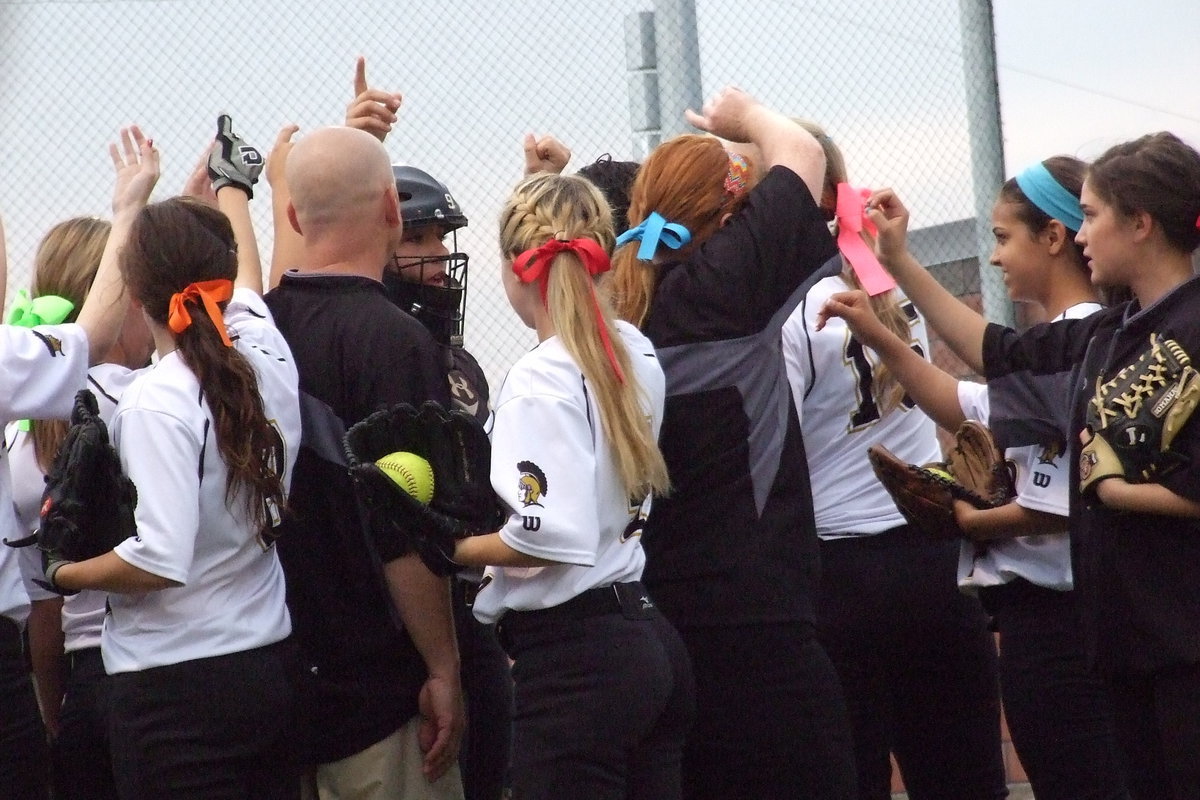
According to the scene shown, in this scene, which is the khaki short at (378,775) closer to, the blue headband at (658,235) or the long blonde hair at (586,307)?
the long blonde hair at (586,307)

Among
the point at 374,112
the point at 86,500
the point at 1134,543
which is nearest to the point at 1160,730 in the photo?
the point at 1134,543

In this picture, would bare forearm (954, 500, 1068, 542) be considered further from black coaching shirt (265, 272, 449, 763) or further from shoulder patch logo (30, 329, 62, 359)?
shoulder patch logo (30, 329, 62, 359)

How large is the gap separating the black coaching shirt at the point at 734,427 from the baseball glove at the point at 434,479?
1.18 feet

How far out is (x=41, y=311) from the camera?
10.8 feet

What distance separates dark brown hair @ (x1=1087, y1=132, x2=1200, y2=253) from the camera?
2.83 meters

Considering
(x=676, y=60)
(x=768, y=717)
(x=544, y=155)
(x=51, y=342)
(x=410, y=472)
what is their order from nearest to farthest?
(x=410, y=472), (x=768, y=717), (x=51, y=342), (x=544, y=155), (x=676, y=60)

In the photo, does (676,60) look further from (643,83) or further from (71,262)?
(71,262)

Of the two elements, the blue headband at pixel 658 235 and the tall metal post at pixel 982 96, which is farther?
the tall metal post at pixel 982 96

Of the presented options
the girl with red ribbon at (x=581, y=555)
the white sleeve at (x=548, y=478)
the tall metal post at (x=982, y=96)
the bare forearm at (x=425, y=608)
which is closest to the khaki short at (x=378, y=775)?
the bare forearm at (x=425, y=608)

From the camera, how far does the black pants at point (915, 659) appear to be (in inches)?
Result: 132

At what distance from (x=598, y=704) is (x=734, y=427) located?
619 mm

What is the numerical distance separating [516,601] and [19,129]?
304cm

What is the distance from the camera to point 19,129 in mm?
4844

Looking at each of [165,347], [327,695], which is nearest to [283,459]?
[165,347]
